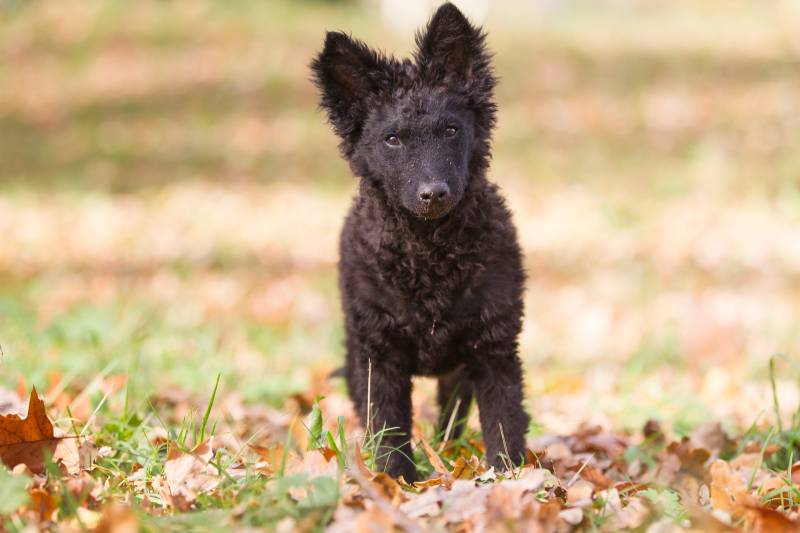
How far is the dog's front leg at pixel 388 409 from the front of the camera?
3.49 metres

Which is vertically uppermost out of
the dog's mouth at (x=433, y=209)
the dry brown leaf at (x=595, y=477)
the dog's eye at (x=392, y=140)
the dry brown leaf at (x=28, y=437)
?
the dog's eye at (x=392, y=140)

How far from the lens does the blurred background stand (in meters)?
6.20

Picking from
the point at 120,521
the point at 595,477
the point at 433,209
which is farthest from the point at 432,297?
the point at 120,521

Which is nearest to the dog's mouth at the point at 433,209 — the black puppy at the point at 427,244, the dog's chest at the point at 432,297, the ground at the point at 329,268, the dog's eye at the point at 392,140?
the black puppy at the point at 427,244

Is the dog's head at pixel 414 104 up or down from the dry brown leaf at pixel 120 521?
up

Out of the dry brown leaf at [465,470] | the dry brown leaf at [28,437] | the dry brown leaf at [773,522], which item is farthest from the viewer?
the dry brown leaf at [465,470]

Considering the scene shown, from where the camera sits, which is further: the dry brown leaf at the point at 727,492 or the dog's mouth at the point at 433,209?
the dog's mouth at the point at 433,209

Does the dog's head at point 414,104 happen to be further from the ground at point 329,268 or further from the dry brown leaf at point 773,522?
the dry brown leaf at point 773,522

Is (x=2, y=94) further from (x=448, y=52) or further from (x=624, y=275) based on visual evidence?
(x=448, y=52)

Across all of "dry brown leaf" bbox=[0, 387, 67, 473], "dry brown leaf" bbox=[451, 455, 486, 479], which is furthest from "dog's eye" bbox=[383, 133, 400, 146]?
"dry brown leaf" bbox=[0, 387, 67, 473]

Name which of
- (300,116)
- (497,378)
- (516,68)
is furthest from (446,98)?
(516,68)

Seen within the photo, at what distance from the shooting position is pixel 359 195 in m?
3.94

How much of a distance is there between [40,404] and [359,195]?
5.15 feet

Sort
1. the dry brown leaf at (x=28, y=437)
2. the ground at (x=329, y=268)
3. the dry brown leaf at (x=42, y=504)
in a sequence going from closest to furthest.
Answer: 1. the dry brown leaf at (x=42, y=504)
2. the ground at (x=329, y=268)
3. the dry brown leaf at (x=28, y=437)
